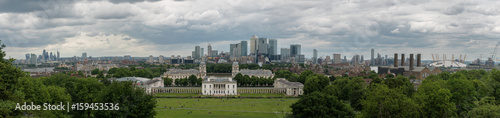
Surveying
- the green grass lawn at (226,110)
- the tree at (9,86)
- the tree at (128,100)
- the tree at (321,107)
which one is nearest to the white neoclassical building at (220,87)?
the green grass lawn at (226,110)

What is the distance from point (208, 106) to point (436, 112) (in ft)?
121

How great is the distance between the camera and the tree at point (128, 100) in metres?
30.3

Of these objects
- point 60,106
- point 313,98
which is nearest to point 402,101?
point 313,98

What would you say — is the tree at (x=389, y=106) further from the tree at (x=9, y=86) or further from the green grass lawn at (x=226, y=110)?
the tree at (x=9, y=86)

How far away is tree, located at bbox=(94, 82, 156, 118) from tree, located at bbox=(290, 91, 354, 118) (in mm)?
14199

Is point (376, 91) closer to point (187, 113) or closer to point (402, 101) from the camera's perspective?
point (402, 101)

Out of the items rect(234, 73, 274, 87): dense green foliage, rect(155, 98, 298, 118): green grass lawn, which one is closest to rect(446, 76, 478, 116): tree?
rect(155, 98, 298, 118): green grass lawn

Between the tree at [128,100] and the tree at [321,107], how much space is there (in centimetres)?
1420

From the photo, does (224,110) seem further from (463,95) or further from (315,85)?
(463,95)

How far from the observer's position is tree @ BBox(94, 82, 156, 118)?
99.3ft

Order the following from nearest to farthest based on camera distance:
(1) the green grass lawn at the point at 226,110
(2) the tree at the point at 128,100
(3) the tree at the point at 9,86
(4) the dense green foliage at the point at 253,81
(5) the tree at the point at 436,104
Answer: (3) the tree at the point at 9,86
(2) the tree at the point at 128,100
(5) the tree at the point at 436,104
(1) the green grass lawn at the point at 226,110
(4) the dense green foliage at the point at 253,81

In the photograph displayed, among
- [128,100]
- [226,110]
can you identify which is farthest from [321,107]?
[226,110]

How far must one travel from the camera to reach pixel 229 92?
280 ft

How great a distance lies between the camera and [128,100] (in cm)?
3122
